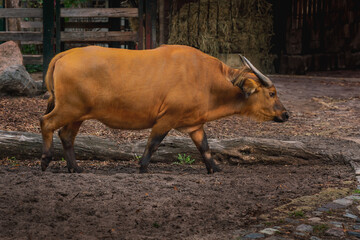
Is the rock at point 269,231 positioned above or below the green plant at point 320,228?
above

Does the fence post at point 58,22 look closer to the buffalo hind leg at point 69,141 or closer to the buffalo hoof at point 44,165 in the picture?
the buffalo hind leg at point 69,141

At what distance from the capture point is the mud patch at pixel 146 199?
13.6 feet

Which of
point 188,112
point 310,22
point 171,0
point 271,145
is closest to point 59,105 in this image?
point 188,112

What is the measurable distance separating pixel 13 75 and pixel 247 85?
6.00 metres

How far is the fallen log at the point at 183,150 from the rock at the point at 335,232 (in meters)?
2.57

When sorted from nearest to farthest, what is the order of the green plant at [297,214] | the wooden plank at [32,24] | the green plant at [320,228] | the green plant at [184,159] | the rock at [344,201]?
the green plant at [320,228] → the green plant at [297,214] → the rock at [344,201] → the green plant at [184,159] → the wooden plank at [32,24]

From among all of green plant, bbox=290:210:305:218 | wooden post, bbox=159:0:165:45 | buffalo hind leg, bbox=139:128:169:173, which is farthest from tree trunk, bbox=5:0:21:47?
green plant, bbox=290:210:305:218

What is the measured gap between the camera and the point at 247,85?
6109 millimetres

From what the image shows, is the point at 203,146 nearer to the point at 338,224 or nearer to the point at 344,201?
the point at 344,201

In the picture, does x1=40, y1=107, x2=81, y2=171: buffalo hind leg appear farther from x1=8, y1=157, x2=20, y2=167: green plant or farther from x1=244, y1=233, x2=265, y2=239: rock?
x1=244, y1=233, x2=265, y2=239: rock

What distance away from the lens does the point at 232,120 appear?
936 cm

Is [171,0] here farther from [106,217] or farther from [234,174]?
[106,217]

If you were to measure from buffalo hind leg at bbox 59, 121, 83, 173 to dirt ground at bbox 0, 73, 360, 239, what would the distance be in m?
0.20

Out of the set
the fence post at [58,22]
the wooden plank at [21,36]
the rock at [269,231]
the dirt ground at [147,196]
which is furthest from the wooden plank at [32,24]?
the rock at [269,231]
